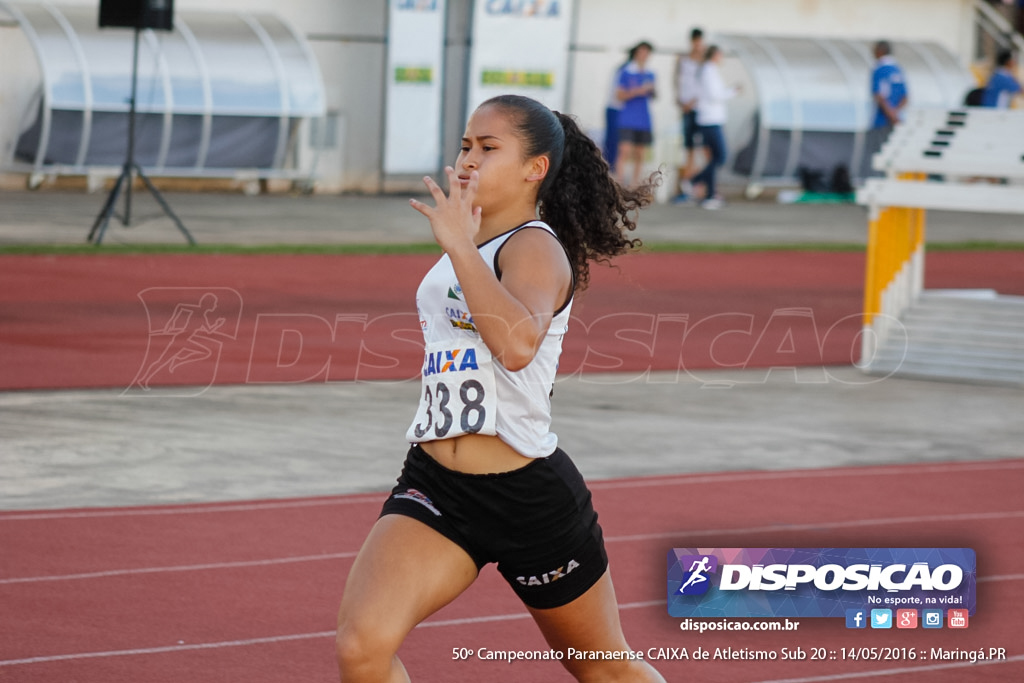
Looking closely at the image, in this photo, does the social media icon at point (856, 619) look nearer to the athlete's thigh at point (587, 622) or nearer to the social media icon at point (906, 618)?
the social media icon at point (906, 618)

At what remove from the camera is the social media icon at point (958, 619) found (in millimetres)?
5156

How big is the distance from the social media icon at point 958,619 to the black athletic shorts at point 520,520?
1.91 meters

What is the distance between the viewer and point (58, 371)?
1005cm

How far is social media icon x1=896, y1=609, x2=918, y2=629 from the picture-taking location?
5008 mm

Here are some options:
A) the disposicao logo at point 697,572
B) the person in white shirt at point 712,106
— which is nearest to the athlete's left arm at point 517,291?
the disposicao logo at point 697,572

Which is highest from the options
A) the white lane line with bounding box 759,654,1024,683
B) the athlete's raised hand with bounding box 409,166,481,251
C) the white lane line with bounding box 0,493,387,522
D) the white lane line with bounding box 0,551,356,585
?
the athlete's raised hand with bounding box 409,166,481,251

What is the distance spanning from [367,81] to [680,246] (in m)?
8.57

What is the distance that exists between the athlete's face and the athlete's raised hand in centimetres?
11

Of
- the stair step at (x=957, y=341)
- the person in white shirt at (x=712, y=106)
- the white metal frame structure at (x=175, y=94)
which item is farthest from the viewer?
the person in white shirt at (x=712, y=106)

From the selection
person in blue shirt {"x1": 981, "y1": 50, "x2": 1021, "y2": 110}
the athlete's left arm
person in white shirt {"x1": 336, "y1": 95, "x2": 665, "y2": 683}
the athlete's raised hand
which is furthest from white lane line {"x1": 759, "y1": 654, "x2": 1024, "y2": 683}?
person in blue shirt {"x1": 981, "y1": 50, "x2": 1021, "y2": 110}

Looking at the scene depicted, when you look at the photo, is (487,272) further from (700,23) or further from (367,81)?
(700,23)

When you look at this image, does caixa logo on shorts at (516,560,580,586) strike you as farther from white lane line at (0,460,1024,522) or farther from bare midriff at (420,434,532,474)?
white lane line at (0,460,1024,522)

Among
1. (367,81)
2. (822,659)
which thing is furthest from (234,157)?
(822,659)

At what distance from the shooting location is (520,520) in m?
3.63
